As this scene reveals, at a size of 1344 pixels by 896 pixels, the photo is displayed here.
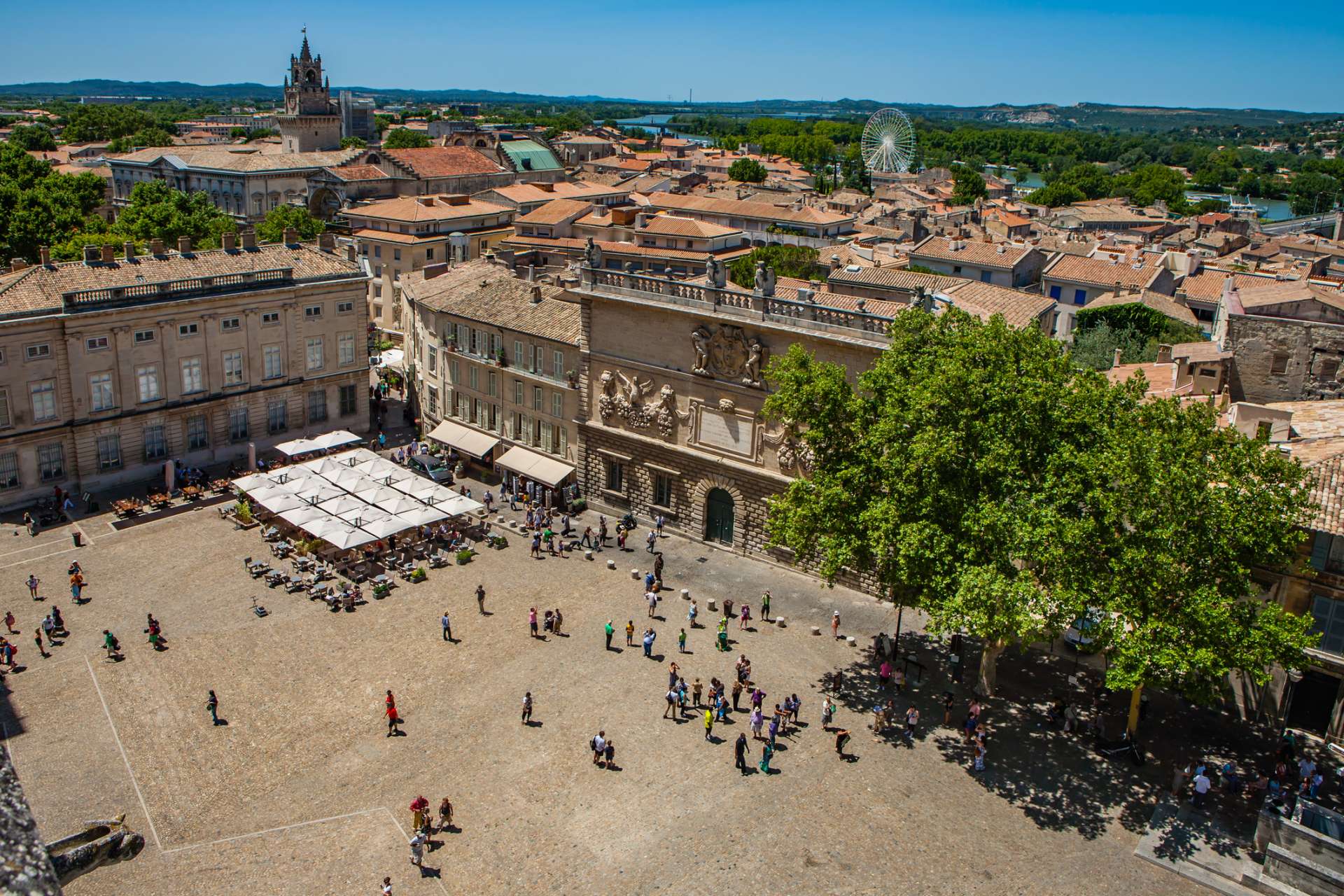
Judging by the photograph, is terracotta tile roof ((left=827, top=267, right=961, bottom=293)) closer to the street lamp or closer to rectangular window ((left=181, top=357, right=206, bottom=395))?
the street lamp

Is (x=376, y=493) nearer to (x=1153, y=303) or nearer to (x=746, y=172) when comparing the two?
(x=1153, y=303)

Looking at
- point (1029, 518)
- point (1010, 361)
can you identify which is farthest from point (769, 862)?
point (1010, 361)

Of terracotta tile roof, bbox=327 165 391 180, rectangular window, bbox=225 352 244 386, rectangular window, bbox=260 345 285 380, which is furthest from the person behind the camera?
terracotta tile roof, bbox=327 165 391 180

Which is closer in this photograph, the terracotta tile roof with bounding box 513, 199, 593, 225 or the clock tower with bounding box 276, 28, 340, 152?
the terracotta tile roof with bounding box 513, 199, 593, 225

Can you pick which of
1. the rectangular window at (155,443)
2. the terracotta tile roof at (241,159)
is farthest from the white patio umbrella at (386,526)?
the terracotta tile roof at (241,159)

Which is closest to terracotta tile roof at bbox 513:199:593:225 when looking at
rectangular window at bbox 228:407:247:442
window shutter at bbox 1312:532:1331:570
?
rectangular window at bbox 228:407:247:442

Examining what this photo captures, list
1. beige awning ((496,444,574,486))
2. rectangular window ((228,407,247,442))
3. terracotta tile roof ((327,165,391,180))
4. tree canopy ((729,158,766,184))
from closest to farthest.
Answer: beige awning ((496,444,574,486)) → rectangular window ((228,407,247,442)) → terracotta tile roof ((327,165,391,180)) → tree canopy ((729,158,766,184))

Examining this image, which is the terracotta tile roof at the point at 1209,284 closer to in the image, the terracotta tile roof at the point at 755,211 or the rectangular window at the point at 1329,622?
the terracotta tile roof at the point at 755,211
